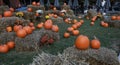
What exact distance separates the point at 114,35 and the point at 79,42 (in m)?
4.61

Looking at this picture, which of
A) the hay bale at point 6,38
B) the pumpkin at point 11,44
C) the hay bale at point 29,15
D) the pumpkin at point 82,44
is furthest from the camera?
the hay bale at point 29,15

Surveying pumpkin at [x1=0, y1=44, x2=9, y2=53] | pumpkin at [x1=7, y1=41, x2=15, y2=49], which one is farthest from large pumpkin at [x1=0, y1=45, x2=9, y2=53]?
pumpkin at [x1=7, y1=41, x2=15, y2=49]

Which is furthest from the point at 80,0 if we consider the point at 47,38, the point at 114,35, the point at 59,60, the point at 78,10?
the point at 59,60

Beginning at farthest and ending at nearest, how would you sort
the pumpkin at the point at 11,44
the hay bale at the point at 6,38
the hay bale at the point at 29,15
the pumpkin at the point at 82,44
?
the hay bale at the point at 29,15
the hay bale at the point at 6,38
the pumpkin at the point at 11,44
the pumpkin at the point at 82,44

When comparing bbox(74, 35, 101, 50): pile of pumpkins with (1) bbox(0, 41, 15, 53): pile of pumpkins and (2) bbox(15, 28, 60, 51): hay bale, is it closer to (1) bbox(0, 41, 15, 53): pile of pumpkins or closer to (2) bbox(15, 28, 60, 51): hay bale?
(2) bbox(15, 28, 60, 51): hay bale

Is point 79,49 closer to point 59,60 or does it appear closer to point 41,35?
point 59,60

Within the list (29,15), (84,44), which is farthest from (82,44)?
(29,15)

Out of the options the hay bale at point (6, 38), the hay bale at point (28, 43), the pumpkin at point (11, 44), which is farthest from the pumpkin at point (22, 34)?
the hay bale at point (6, 38)

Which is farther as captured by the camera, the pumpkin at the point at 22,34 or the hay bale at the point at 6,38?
the hay bale at the point at 6,38

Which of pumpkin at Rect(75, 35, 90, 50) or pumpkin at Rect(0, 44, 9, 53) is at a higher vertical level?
pumpkin at Rect(75, 35, 90, 50)

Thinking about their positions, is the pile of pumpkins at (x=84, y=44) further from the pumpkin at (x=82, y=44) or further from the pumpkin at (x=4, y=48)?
the pumpkin at (x=4, y=48)

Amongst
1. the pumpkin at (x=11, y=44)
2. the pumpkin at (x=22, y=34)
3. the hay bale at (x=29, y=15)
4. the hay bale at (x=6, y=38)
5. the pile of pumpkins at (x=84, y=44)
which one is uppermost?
the pile of pumpkins at (x=84, y=44)

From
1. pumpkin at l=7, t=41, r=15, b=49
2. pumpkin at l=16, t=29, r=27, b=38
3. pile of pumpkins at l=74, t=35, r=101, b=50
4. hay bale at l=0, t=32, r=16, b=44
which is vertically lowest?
pumpkin at l=7, t=41, r=15, b=49

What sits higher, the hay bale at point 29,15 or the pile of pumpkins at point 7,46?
the pile of pumpkins at point 7,46
